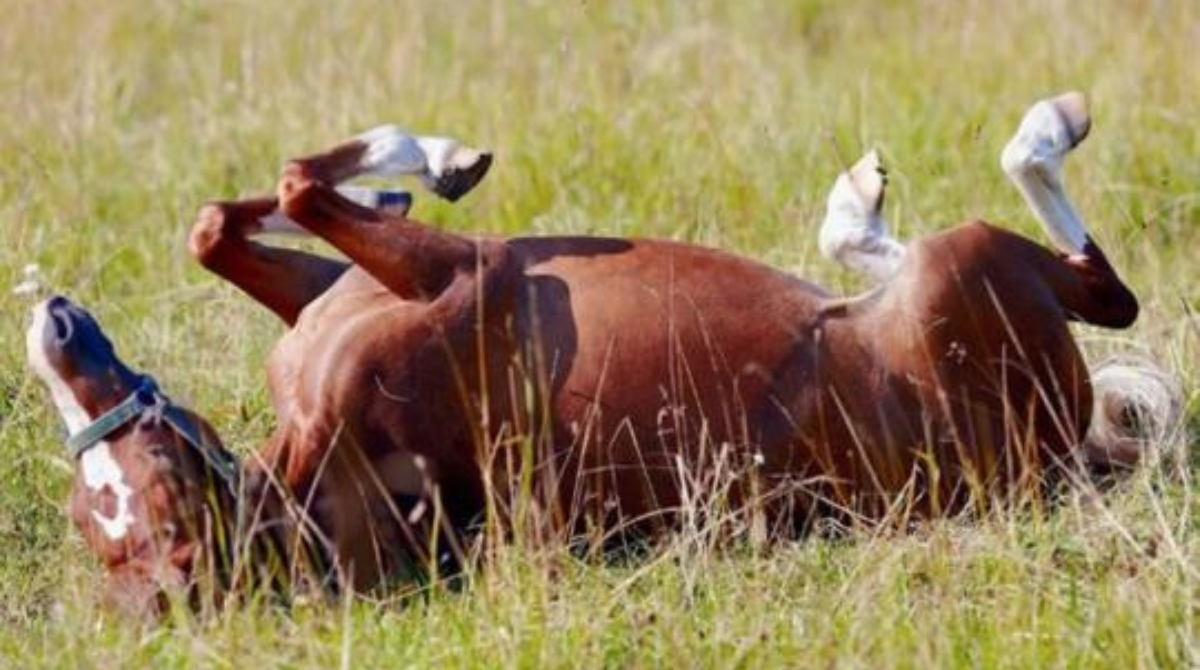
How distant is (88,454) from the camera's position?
199 inches

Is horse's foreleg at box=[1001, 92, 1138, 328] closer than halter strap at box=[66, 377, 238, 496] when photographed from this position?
No

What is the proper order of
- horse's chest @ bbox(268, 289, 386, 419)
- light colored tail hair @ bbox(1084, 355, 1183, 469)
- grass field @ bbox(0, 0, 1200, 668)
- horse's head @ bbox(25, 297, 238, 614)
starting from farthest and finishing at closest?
light colored tail hair @ bbox(1084, 355, 1183, 469)
horse's chest @ bbox(268, 289, 386, 419)
horse's head @ bbox(25, 297, 238, 614)
grass field @ bbox(0, 0, 1200, 668)

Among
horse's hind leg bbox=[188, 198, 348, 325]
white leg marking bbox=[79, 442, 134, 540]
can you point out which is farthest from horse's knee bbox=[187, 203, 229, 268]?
white leg marking bbox=[79, 442, 134, 540]

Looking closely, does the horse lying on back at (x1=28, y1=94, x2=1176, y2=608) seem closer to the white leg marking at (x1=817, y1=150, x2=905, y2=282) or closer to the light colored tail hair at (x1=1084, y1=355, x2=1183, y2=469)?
the light colored tail hair at (x1=1084, y1=355, x2=1183, y2=469)

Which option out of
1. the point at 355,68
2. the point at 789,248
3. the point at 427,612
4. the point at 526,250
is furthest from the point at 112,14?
the point at 427,612

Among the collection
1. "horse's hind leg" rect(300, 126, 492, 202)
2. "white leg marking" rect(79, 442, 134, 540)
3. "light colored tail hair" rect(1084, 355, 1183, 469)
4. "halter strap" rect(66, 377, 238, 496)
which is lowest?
"light colored tail hair" rect(1084, 355, 1183, 469)

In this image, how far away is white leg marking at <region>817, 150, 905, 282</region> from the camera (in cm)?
602

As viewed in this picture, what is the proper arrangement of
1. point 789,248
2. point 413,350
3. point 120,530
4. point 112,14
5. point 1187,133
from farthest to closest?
point 112,14
point 1187,133
point 789,248
point 413,350
point 120,530

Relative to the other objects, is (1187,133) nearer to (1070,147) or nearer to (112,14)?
(1070,147)

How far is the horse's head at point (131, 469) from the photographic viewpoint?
498 cm

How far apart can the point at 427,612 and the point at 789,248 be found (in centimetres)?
227

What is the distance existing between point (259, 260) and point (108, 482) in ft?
2.83

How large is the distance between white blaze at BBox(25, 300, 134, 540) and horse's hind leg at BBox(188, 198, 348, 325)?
63 centimetres

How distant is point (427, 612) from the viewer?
16.7 feet
